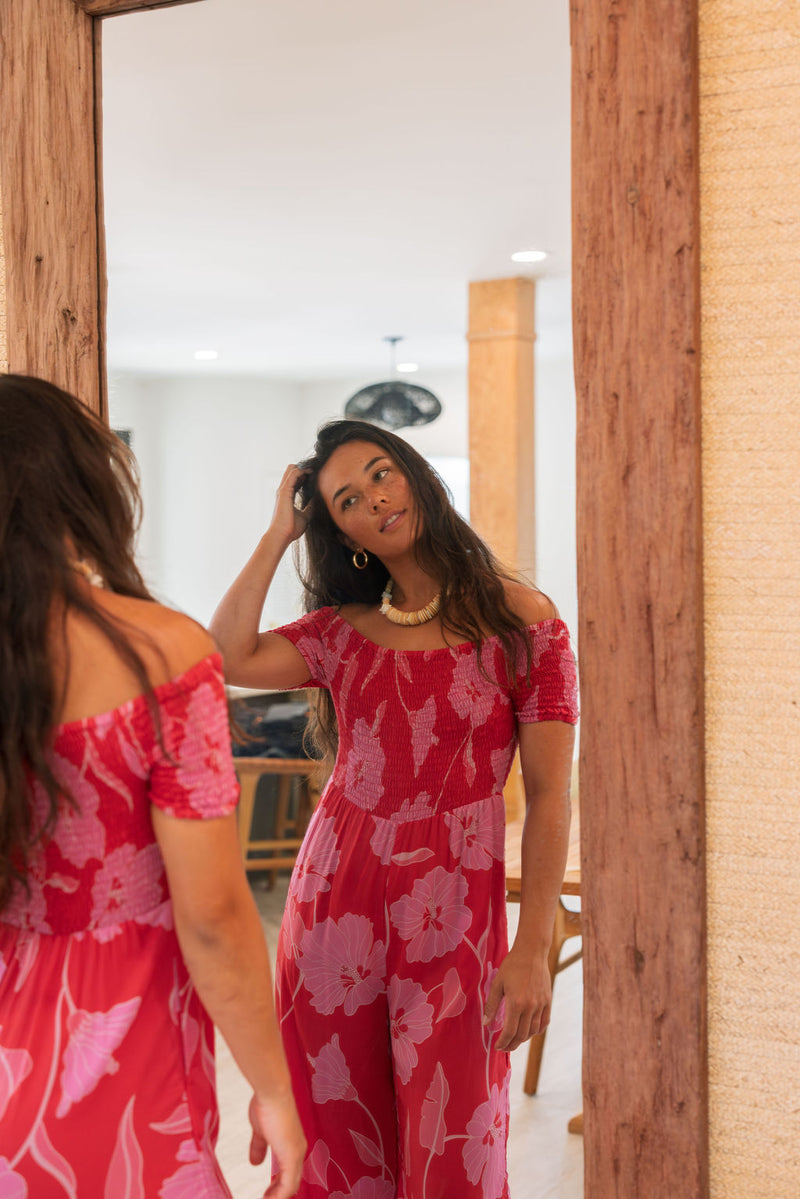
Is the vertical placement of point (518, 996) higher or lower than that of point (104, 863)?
lower

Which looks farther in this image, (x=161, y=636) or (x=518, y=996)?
(x=518, y=996)

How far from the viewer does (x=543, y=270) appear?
5.95 metres

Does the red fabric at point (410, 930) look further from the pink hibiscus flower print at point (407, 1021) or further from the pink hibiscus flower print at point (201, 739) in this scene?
the pink hibiscus flower print at point (201, 739)

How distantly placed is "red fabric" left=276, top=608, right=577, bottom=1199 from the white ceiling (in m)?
1.94

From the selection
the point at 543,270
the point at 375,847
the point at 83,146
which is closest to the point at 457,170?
the point at 543,270

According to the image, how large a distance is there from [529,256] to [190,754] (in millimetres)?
4979

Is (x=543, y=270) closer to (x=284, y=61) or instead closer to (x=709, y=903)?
(x=284, y=61)

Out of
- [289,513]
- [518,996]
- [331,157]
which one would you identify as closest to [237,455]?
[331,157]

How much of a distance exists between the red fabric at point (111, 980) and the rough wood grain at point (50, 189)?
0.92 metres

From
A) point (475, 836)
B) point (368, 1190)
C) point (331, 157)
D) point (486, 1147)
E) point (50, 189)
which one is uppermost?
point (331, 157)

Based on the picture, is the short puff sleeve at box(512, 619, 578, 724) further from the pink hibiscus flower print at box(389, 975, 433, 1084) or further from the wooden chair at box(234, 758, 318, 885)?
the wooden chair at box(234, 758, 318, 885)

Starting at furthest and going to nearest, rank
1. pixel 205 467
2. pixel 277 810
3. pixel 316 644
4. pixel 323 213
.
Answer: pixel 205 467 < pixel 277 810 < pixel 323 213 < pixel 316 644

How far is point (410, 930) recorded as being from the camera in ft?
5.40

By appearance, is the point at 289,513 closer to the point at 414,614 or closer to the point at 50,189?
the point at 414,614
